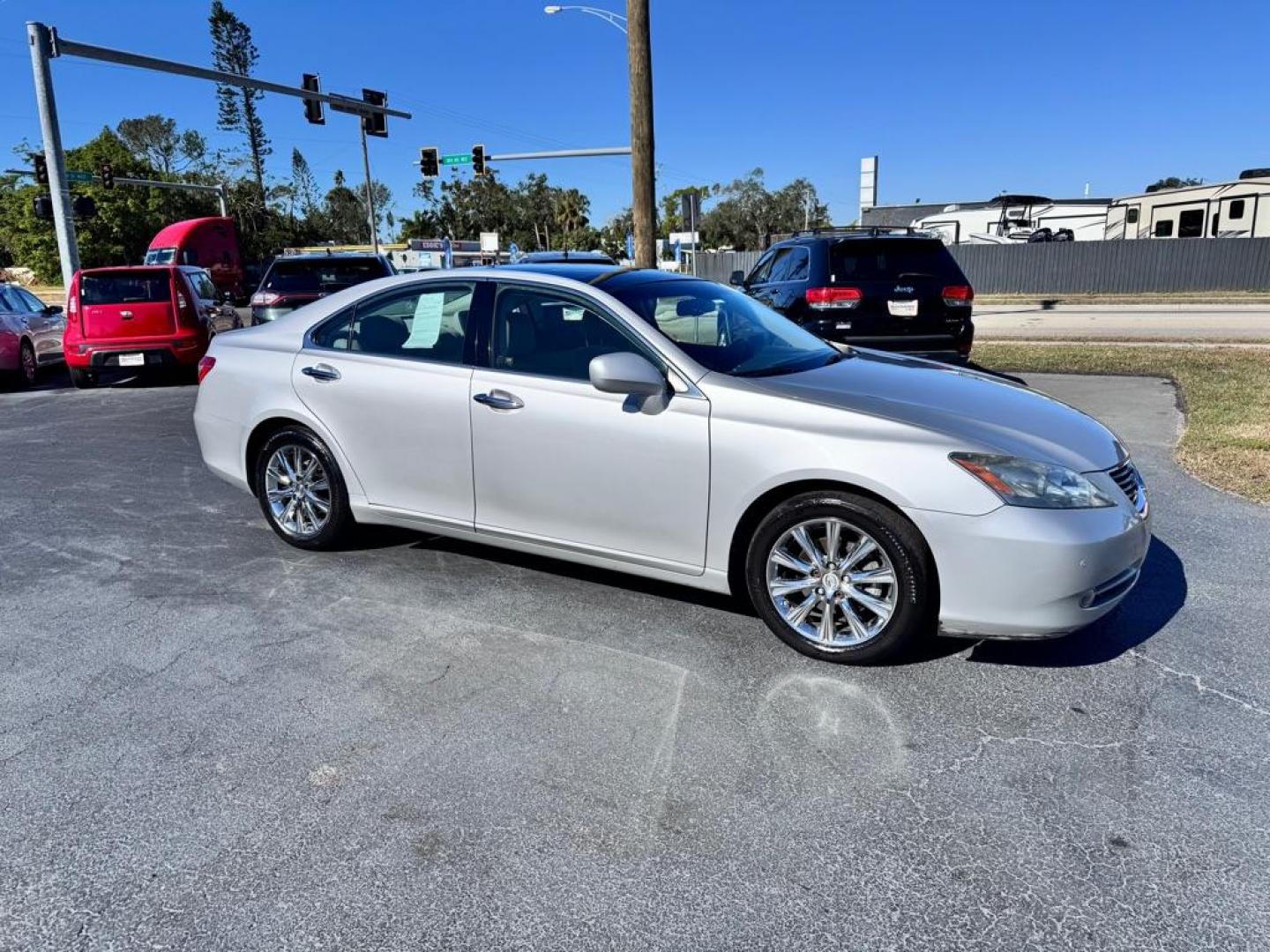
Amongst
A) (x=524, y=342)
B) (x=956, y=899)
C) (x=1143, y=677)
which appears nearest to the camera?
(x=956, y=899)

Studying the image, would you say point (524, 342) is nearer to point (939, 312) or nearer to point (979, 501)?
point (979, 501)

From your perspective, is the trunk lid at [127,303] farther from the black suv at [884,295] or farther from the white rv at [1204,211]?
the white rv at [1204,211]

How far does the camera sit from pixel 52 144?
18.3m

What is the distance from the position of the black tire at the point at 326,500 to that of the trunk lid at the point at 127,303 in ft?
27.2

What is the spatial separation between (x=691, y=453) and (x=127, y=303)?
1114cm

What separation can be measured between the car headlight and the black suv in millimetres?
5648

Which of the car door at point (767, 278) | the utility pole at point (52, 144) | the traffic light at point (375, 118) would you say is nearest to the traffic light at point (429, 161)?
the traffic light at point (375, 118)

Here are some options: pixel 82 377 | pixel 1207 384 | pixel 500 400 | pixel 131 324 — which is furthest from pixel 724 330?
pixel 82 377

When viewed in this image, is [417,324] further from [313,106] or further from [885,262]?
[313,106]

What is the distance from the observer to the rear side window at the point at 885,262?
29.9 feet

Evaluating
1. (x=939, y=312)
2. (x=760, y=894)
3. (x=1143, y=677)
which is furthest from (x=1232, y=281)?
(x=760, y=894)

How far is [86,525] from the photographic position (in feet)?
19.4

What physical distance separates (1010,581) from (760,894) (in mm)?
1562

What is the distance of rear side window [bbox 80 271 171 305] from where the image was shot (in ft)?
40.0
